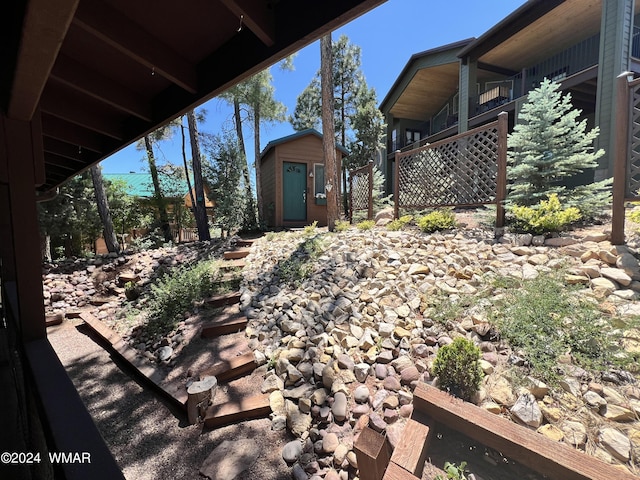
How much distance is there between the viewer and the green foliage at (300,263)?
12.9ft

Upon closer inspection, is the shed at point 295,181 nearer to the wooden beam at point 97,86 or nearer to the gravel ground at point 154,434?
the gravel ground at point 154,434

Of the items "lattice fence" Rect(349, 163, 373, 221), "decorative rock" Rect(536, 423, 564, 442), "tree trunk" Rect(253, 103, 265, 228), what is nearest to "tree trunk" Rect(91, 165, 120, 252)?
"tree trunk" Rect(253, 103, 265, 228)

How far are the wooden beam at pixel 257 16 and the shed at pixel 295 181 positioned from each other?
24.3ft

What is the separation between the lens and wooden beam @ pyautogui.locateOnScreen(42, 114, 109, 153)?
249 centimetres

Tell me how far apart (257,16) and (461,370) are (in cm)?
229

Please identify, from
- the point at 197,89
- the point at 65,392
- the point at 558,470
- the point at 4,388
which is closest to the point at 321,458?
the point at 558,470

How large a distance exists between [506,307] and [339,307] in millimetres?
1517

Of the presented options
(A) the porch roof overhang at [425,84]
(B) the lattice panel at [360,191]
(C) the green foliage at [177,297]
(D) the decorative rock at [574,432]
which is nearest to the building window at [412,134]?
(A) the porch roof overhang at [425,84]

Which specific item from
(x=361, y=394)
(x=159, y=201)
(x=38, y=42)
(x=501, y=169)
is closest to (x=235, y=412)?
(x=361, y=394)

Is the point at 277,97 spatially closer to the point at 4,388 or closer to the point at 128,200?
the point at 128,200

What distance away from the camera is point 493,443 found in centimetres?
151

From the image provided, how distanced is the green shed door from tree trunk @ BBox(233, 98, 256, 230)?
0.99 meters

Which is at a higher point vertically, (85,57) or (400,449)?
(85,57)

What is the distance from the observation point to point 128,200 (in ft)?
36.0
